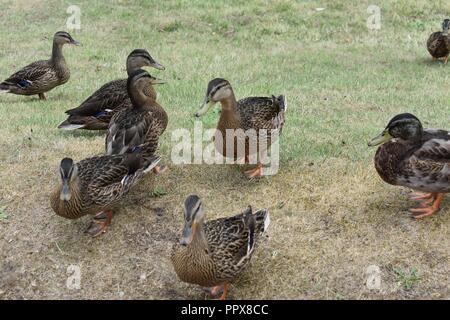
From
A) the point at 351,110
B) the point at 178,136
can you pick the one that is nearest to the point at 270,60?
the point at 351,110

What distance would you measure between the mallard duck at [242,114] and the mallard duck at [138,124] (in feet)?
2.59

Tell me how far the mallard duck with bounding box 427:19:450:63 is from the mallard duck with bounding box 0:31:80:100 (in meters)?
7.50

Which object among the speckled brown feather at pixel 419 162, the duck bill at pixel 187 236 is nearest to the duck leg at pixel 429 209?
the speckled brown feather at pixel 419 162

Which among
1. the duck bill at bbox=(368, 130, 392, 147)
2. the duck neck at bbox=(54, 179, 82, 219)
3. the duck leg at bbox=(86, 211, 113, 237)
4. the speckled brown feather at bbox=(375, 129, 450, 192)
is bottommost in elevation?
the duck leg at bbox=(86, 211, 113, 237)

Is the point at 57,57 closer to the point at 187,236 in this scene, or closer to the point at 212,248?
the point at 212,248

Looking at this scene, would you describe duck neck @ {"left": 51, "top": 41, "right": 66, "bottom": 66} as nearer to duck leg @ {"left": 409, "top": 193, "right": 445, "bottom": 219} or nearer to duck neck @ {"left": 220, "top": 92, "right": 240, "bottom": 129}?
duck neck @ {"left": 220, "top": 92, "right": 240, "bottom": 129}

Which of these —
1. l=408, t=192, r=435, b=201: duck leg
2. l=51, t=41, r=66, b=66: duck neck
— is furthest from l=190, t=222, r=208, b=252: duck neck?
l=51, t=41, r=66, b=66: duck neck

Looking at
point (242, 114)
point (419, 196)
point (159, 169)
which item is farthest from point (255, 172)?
point (419, 196)

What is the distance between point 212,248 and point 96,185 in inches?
62.8

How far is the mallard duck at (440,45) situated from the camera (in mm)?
12602

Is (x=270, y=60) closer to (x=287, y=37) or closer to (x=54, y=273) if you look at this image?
(x=287, y=37)

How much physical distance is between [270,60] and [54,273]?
8348 millimetres

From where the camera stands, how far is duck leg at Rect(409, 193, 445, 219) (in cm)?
627

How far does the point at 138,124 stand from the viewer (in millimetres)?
7254
